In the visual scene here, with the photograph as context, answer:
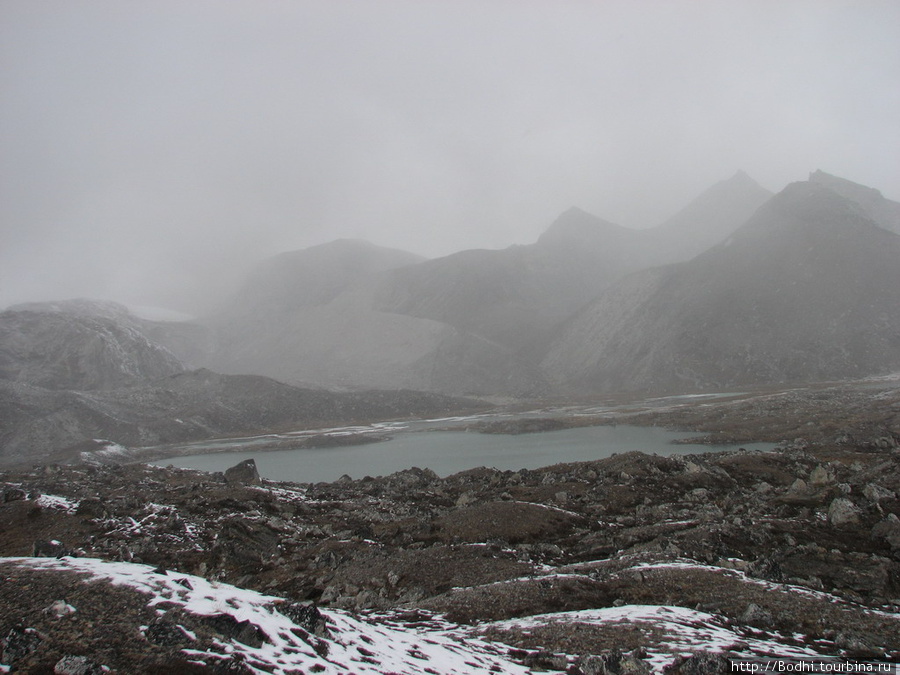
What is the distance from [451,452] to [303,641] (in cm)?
8088

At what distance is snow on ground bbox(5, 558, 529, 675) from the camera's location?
33.8ft

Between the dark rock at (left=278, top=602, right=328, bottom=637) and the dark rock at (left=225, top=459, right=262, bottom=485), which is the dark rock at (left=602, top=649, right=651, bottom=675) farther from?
the dark rock at (left=225, top=459, right=262, bottom=485)

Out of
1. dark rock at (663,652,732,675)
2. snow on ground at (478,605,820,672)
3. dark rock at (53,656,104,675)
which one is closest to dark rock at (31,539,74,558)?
dark rock at (53,656,104,675)

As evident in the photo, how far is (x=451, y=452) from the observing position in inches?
3573

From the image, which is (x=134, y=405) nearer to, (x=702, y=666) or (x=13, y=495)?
(x=13, y=495)

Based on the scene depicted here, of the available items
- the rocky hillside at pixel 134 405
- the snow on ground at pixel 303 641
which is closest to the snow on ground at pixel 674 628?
the snow on ground at pixel 303 641

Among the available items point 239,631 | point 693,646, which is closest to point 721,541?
point 693,646

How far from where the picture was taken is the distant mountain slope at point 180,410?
12500 cm

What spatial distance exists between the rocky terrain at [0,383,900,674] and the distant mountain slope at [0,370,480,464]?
330 feet

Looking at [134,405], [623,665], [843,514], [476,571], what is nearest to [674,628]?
[623,665]

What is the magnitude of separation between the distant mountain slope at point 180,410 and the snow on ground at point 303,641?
394 feet

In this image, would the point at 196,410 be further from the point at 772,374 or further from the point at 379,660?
the point at 772,374

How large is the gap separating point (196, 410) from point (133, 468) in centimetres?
8942

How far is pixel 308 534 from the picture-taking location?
31.3m
